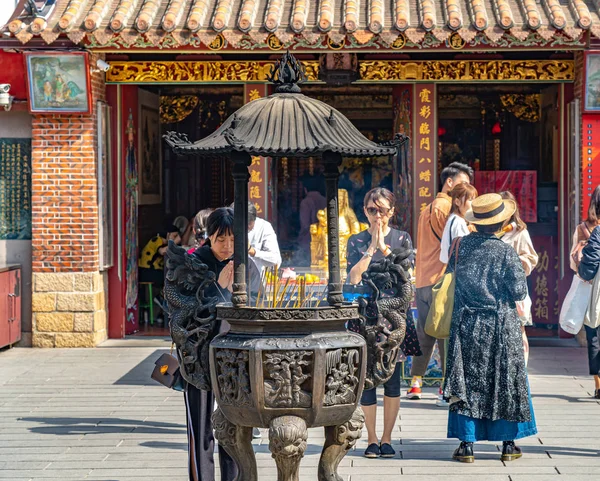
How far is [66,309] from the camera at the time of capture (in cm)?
1177

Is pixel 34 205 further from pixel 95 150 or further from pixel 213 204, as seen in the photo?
pixel 213 204

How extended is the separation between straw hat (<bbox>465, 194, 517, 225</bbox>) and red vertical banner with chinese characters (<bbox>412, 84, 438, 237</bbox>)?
485cm

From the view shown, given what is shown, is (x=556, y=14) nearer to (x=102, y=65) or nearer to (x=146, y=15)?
(x=146, y=15)

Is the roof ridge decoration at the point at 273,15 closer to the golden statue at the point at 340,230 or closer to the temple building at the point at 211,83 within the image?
the temple building at the point at 211,83

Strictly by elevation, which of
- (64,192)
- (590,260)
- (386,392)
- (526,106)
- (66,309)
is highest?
(526,106)

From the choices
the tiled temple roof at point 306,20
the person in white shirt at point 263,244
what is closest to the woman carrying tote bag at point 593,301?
the person in white shirt at point 263,244

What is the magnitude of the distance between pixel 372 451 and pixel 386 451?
9cm

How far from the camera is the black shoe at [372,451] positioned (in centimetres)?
730

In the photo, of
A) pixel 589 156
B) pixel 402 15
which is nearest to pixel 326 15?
pixel 402 15

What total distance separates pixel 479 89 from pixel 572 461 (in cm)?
833

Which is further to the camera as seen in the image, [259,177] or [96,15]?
[259,177]

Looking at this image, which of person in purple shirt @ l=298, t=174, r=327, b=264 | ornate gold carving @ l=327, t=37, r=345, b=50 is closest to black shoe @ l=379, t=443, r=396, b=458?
ornate gold carving @ l=327, t=37, r=345, b=50

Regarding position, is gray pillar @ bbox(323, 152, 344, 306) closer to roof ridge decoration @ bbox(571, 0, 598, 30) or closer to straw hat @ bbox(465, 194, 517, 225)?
straw hat @ bbox(465, 194, 517, 225)

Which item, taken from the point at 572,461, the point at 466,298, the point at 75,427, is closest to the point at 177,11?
the point at 75,427
